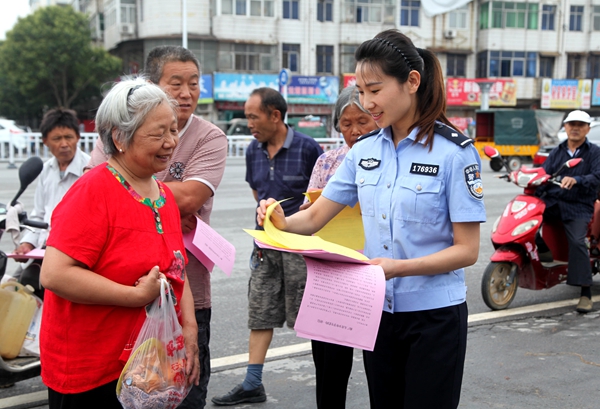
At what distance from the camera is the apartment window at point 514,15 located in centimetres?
3681

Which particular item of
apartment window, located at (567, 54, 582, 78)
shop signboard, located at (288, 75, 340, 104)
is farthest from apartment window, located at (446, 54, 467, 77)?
shop signboard, located at (288, 75, 340, 104)

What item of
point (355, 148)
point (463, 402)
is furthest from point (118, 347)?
point (463, 402)

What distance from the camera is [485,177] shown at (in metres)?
16.7

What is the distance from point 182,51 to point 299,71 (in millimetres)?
32678

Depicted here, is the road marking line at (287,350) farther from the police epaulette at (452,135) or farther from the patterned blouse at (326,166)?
the police epaulette at (452,135)

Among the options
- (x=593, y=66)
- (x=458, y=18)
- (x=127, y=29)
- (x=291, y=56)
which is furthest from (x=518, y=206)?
(x=593, y=66)

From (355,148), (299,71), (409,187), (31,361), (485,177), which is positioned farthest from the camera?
(299,71)

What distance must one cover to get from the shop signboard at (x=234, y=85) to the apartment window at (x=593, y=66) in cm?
1978

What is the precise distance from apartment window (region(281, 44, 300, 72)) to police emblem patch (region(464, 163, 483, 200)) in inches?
1311

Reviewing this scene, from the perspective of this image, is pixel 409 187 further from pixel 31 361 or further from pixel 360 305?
pixel 31 361

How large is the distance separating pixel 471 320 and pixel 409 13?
33829 millimetres

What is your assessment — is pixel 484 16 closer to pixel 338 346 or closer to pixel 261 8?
pixel 261 8

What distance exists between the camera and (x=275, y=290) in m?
3.74

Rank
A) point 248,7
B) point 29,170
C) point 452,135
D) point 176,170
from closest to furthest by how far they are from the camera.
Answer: point 452,135 < point 176,170 < point 29,170 < point 248,7
